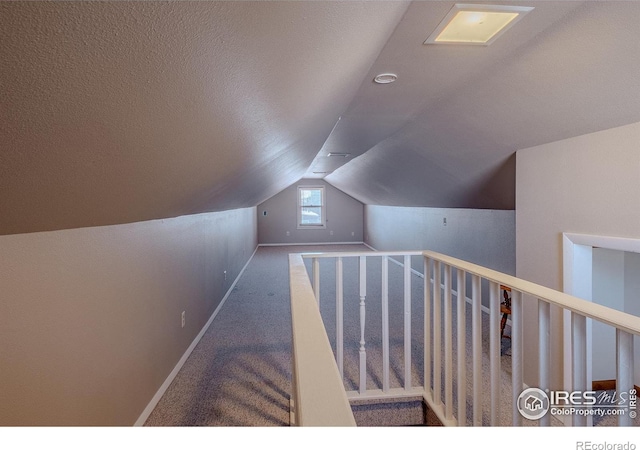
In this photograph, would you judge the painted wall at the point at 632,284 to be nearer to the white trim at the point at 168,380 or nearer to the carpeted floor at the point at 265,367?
the carpeted floor at the point at 265,367

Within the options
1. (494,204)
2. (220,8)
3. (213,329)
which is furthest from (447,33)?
(213,329)

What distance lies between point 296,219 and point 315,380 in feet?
30.1

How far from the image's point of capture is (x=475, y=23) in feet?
4.02

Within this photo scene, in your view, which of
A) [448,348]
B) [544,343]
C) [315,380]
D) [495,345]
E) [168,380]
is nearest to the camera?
[315,380]

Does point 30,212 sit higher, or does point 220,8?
point 220,8

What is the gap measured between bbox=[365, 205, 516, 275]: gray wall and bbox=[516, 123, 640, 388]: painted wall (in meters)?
1.13

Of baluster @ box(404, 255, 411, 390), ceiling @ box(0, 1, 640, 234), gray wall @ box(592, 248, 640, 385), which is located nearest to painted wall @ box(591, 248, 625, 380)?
gray wall @ box(592, 248, 640, 385)

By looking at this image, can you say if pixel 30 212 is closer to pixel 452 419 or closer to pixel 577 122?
pixel 452 419

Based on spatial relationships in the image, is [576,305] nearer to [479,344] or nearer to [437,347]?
[479,344]

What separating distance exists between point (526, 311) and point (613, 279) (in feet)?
2.03

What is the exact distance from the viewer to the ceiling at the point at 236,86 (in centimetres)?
54

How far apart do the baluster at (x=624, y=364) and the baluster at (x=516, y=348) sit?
0.36 m

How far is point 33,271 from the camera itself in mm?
1104

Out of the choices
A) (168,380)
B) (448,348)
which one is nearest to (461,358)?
(448,348)
